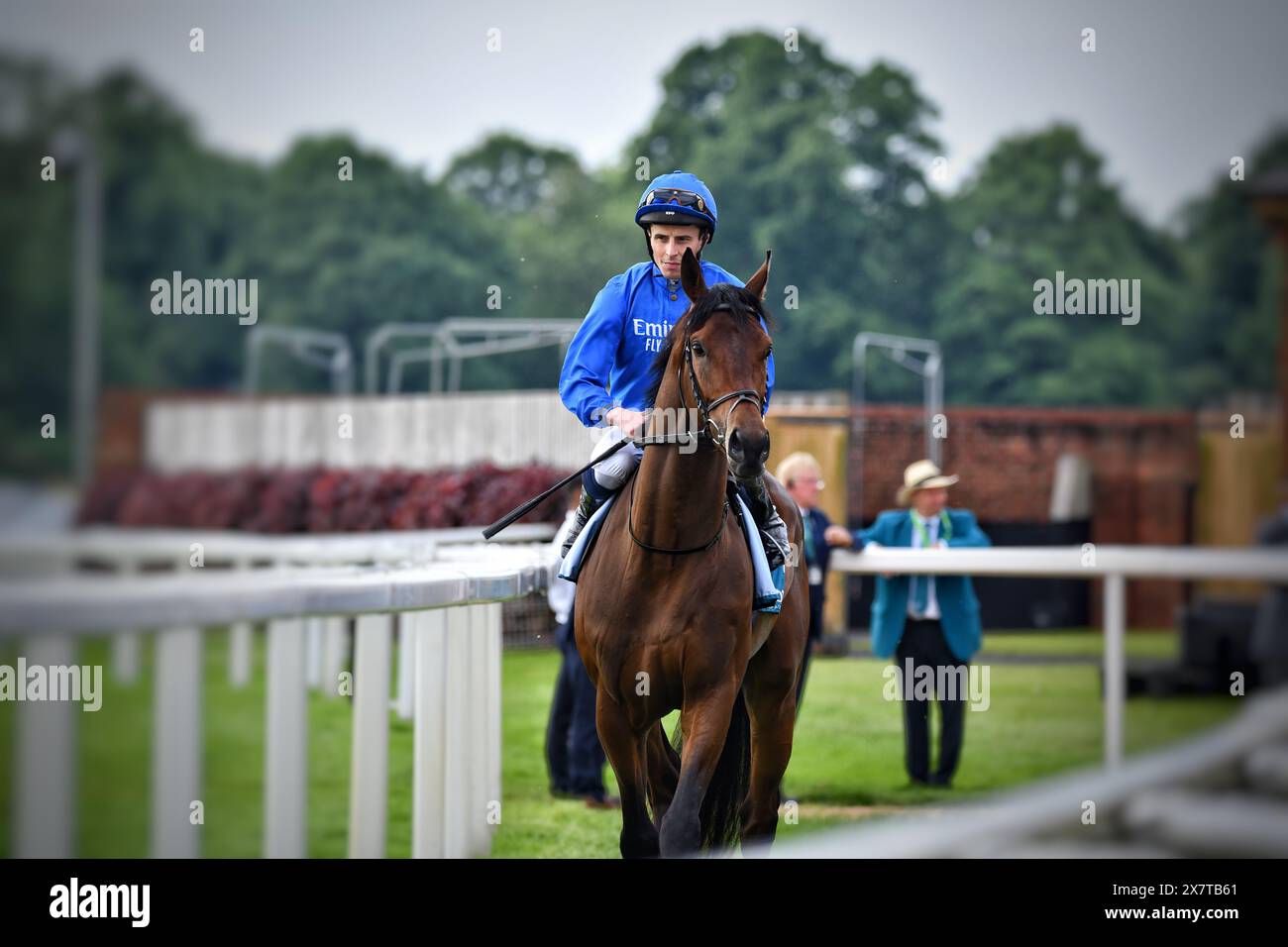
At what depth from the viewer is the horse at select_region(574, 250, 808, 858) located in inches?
145

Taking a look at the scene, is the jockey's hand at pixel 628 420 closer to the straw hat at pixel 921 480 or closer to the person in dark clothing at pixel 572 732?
the person in dark clothing at pixel 572 732

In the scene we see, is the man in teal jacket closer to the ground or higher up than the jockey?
closer to the ground

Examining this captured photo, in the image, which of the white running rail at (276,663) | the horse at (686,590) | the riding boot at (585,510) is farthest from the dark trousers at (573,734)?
the horse at (686,590)

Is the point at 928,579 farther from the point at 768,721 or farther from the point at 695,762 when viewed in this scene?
the point at 695,762

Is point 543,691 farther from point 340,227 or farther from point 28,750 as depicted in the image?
point 340,227

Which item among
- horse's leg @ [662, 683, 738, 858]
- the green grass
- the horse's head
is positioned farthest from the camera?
horse's leg @ [662, 683, 738, 858]

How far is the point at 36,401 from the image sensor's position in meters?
4.10

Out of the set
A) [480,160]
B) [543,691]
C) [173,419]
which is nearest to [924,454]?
[543,691]

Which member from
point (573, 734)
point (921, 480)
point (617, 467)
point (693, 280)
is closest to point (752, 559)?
point (617, 467)

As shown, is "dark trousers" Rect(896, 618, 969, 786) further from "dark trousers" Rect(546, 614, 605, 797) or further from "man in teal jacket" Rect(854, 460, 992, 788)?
"dark trousers" Rect(546, 614, 605, 797)

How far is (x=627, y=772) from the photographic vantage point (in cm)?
400

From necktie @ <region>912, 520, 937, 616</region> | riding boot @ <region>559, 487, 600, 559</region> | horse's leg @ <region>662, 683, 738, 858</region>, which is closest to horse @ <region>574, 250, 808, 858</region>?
horse's leg @ <region>662, 683, 738, 858</region>

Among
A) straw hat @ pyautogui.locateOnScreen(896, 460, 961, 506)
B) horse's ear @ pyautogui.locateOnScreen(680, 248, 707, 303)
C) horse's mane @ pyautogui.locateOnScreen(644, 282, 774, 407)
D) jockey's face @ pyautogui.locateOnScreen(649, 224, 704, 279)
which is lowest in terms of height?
straw hat @ pyautogui.locateOnScreen(896, 460, 961, 506)
